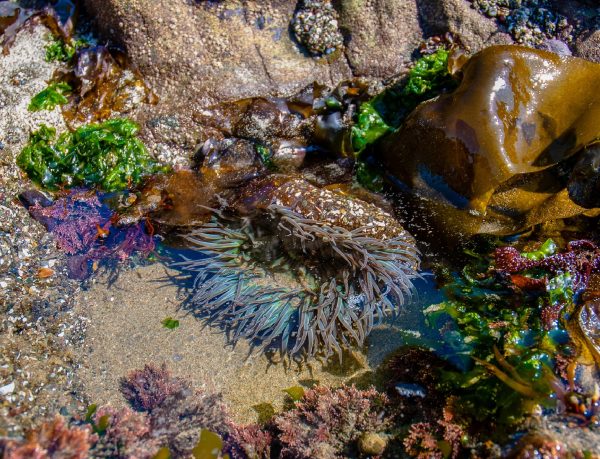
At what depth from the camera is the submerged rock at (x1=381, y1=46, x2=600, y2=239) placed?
150 inches

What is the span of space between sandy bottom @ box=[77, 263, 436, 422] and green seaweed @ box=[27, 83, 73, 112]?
177cm

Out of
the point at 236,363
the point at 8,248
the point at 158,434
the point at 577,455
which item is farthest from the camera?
the point at 8,248

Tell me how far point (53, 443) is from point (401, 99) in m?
3.91

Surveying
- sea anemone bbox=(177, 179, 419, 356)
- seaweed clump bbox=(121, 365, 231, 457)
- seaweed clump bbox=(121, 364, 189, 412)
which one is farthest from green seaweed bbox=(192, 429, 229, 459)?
sea anemone bbox=(177, 179, 419, 356)

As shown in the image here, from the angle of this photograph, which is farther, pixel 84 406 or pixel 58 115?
pixel 58 115

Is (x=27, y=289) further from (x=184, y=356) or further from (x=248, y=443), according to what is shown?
(x=248, y=443)

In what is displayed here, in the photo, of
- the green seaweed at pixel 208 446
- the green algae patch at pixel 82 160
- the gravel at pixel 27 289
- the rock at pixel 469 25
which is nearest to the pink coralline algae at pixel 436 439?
Result: the green seaweed at pixel 208 446

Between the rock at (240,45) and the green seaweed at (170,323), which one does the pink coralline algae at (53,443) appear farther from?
the rock at (240,45)

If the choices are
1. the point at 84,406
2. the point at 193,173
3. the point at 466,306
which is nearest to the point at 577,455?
the point at 466,306

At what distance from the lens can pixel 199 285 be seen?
4125mm

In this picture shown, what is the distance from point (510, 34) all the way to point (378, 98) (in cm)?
142

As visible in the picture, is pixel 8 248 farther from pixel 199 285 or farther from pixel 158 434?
pixel 158 434

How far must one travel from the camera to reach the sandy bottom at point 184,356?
373cm

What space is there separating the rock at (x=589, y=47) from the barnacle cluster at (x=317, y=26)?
2.25 m
